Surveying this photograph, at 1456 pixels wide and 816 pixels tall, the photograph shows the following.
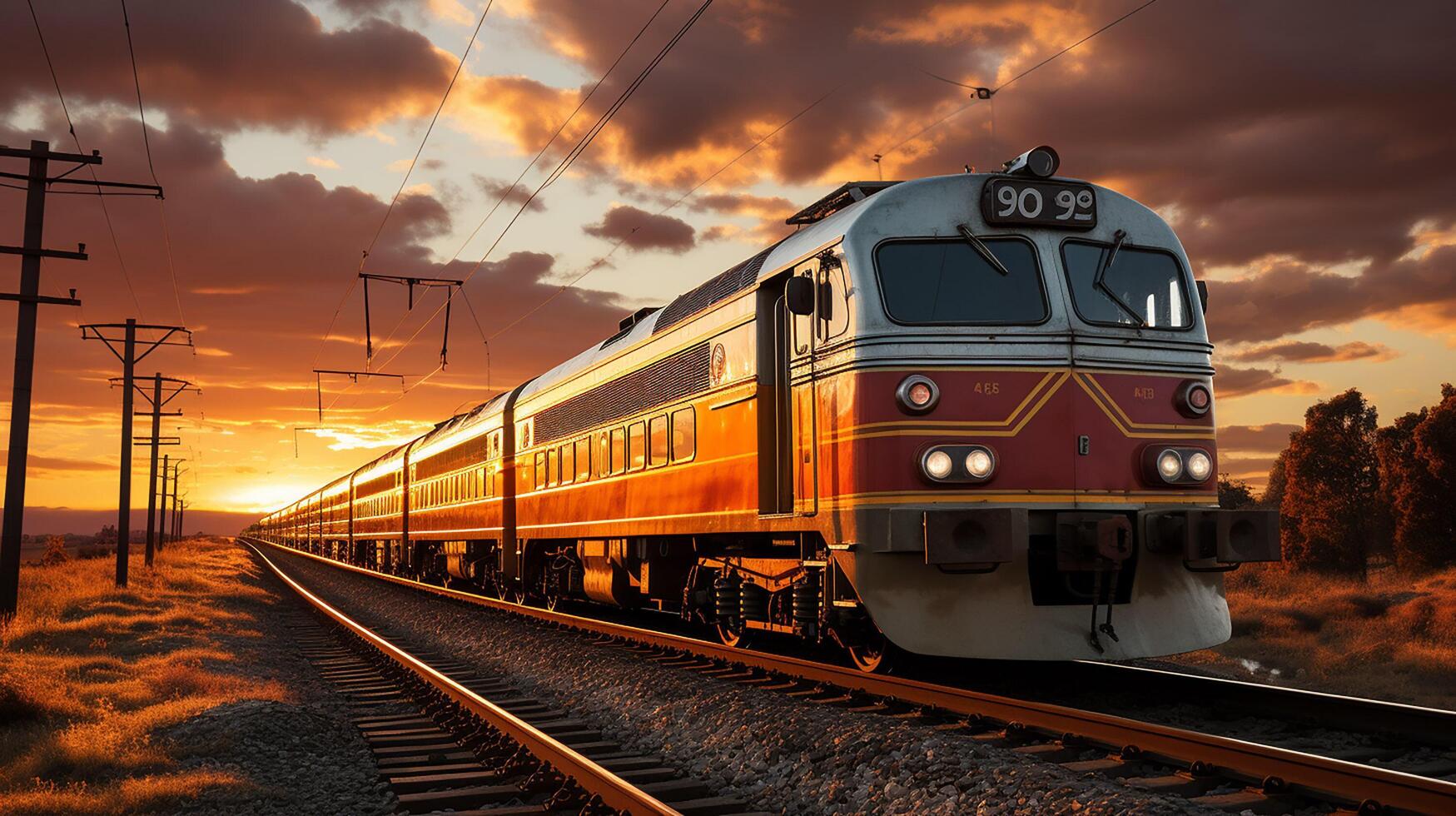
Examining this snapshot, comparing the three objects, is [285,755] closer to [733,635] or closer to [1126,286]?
[733,635]

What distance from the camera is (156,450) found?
45.9 meters

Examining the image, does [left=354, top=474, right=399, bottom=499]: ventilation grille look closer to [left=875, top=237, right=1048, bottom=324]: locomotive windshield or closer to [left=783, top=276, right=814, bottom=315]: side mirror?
[left=783, top=276, right=814, bottom=315]: side mirror

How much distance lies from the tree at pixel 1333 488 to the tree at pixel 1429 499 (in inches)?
82.3

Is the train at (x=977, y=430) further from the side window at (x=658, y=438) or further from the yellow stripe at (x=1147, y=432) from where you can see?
the side window at (x=658, y=438)

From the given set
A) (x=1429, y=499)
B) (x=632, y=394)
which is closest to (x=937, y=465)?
(x=632, y=394)

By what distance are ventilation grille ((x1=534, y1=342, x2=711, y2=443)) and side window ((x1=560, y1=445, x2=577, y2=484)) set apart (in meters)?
0.24

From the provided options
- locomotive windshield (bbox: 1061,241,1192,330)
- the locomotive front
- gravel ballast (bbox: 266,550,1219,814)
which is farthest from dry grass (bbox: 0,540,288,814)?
locomotive windshield (bbox: 1061,241,1192,330)

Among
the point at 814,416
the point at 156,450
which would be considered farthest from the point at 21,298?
the point at 156,450

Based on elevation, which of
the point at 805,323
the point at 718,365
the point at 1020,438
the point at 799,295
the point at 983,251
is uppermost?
the point at 983,251

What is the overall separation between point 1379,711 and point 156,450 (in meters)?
46.6

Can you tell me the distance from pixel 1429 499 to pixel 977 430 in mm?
47074


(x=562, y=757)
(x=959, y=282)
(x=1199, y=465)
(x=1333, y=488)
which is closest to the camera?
(x=562, y=757)

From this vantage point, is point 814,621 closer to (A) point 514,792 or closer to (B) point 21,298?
(A) point 514,792

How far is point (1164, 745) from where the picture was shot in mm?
6629
